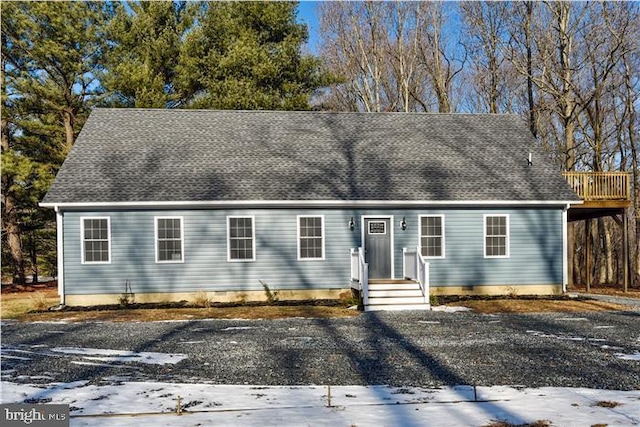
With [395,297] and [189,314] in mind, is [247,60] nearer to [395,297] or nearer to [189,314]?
[189,314]

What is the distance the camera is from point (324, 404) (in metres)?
7.04

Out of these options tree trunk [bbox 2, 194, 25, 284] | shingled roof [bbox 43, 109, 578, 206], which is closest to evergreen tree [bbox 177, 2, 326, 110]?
shingled roof [bbox 43, 109, 578, 206]

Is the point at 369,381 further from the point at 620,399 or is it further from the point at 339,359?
the point at 620,399

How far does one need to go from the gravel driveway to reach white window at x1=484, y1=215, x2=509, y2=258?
3940 mm

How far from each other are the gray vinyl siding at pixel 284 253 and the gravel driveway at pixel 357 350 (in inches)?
135

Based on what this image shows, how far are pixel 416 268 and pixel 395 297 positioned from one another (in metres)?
1.28

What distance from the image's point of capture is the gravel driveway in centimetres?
848

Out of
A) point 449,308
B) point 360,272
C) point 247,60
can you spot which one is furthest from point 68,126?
point 449,308

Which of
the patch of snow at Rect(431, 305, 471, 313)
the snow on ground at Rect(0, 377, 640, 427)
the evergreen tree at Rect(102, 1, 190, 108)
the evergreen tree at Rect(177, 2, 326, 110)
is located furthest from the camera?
the evergreen tree at Rect(177, 2, 326, 110)

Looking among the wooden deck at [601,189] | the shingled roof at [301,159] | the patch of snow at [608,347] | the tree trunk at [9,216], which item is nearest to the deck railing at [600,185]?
the wooden deck at [601,189]

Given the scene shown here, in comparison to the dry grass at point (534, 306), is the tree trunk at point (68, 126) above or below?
above

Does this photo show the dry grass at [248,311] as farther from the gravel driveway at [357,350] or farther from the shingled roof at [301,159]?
the shingled roof at [301,159]

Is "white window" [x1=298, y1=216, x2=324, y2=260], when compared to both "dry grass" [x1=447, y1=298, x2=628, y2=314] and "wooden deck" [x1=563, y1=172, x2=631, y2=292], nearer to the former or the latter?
"dry grass" [x1=447, y1=298, x2=628, y2=314]

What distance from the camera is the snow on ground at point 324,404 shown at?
6.36m
